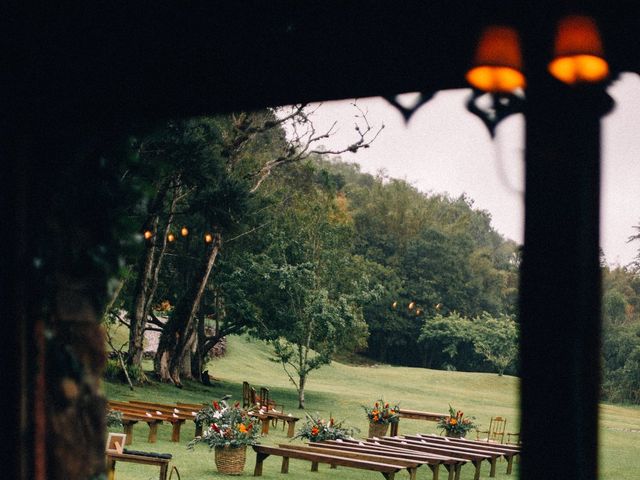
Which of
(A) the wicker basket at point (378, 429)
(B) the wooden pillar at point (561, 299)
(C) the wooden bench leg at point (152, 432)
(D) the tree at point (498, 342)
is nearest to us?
(B) the wooden pillar at point (561, 299)

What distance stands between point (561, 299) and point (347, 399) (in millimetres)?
28073

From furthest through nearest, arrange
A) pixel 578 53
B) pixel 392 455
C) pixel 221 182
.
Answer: pixel 221 182
pixel 392 455
pixel 578 53

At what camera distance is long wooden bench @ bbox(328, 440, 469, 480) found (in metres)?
12.3

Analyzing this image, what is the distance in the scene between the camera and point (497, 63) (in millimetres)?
2998

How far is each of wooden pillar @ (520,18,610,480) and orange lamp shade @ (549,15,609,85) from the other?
0.19 feet

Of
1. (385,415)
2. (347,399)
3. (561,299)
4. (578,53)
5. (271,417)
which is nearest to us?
(561,299)

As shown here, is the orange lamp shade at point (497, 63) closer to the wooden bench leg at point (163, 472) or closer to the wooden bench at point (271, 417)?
the wooden bench leg at point (163, 472)

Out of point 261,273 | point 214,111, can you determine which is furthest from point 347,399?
point 214,111

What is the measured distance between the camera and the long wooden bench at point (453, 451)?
1327 cm

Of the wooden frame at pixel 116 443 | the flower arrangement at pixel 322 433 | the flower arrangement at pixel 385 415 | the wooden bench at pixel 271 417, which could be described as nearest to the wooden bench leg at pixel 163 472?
the wooden frame at pixel 116 443

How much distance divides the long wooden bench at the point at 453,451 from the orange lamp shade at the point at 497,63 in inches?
422

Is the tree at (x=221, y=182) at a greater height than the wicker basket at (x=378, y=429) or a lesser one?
greater

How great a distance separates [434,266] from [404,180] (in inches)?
397

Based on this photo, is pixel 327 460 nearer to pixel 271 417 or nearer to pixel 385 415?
pixel 385 415
